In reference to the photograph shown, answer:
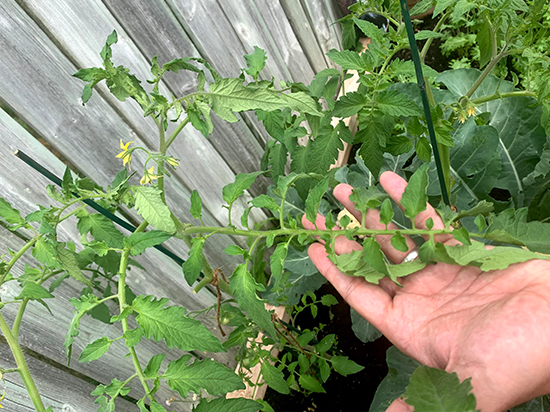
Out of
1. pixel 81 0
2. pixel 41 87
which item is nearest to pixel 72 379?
pixel 41 87

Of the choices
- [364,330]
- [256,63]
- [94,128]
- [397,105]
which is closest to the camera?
[397,105]

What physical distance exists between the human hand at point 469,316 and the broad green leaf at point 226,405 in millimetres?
378

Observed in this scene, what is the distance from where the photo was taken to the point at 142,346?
5.65 ft

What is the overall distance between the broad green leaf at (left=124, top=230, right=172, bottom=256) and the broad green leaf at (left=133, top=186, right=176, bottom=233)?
0.28 feet

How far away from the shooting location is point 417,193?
3.25 feet

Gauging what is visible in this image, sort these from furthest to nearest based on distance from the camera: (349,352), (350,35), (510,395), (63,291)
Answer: (349,352), (350,35), (63,291), (510,395)

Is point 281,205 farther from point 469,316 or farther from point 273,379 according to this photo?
point 273,379

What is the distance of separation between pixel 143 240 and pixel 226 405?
1.46 ft

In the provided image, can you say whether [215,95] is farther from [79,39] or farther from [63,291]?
[63,291]

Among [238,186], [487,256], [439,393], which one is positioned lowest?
[487,256]

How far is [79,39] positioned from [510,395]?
167cm

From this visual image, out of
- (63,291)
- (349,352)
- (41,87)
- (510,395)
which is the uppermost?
(41,87)

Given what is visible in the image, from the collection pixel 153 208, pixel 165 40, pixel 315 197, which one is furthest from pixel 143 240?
pixel 165 40

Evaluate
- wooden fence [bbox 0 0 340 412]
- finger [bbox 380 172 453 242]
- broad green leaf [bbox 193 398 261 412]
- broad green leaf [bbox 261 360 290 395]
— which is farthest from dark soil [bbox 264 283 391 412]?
broad green leaf [bbox 193 398 261 412]
